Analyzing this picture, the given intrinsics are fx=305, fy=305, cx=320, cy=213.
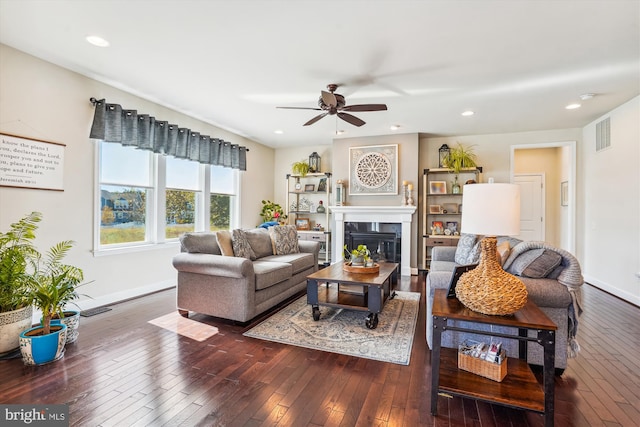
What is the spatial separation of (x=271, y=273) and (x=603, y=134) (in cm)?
534

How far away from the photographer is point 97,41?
2693 mm

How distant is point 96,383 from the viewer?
2.04 metres

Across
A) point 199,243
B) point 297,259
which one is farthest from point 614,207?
point 199,243

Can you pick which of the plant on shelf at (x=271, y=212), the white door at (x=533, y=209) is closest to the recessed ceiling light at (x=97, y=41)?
the plant on shelf at (x=271, y=212)

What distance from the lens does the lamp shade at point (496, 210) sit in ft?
5.73

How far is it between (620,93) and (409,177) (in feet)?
9.79

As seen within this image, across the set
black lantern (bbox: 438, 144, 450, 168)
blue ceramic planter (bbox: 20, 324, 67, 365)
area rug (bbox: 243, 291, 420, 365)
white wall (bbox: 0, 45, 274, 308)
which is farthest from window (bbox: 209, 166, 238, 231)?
black lantern (bbox: 438, 144, 450, 168)

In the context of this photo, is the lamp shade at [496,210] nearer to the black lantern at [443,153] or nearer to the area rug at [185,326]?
the area rug at [185,326]

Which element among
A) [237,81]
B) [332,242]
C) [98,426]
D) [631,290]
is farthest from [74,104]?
[631,290]

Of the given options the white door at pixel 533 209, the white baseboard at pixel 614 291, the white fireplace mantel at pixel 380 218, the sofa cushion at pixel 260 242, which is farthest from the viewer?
the white door at pixel 533 209

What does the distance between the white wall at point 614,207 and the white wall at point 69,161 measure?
21.0ft

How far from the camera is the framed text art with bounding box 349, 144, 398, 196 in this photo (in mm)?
5918

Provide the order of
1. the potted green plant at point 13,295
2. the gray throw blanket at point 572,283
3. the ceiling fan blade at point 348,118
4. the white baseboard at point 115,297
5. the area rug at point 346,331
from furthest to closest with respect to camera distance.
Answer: the ceiling fan blade at point 348,118, the white baseboard at point 115,297, the area rug at point 346,331, the potted green plant at point 13,295, the gray throw blanket at point 572,283

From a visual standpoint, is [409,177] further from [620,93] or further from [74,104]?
[74,104]
